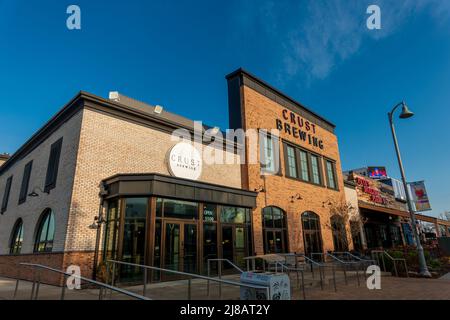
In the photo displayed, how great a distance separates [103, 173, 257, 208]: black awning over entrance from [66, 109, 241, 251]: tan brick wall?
0.70 metres

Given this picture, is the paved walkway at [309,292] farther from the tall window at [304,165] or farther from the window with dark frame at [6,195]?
the window with dark frame at [6,195]

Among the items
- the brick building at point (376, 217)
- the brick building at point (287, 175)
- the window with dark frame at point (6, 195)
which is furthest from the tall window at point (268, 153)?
the window with dark frame at point (6, 195)

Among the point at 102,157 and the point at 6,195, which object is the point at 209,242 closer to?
the point at 102,157

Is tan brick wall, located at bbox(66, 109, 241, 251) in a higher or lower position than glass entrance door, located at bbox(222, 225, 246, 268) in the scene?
higher

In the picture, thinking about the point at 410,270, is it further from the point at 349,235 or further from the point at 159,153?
the point at 159,153

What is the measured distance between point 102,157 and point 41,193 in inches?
184

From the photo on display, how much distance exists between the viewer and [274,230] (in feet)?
56.1

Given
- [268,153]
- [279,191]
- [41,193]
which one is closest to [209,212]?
[279,191]

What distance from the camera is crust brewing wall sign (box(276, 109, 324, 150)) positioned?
812 inches

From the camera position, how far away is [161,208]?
445 inches

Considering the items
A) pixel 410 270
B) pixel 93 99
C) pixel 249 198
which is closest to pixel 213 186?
pixel 249 198

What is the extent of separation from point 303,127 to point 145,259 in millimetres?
16526

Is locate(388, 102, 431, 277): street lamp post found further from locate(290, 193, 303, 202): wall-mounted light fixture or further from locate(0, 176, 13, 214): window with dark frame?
locate(0, 176, 13, 214): window with dark frame

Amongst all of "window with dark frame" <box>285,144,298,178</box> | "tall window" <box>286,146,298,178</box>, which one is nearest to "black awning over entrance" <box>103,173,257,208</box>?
"window with dark frame" <box>285,144,298,178</box>
